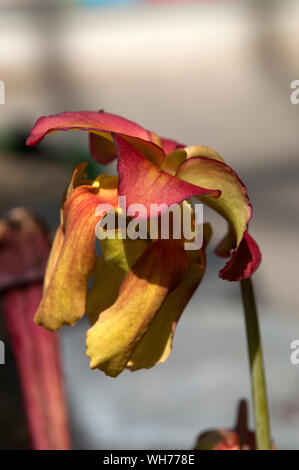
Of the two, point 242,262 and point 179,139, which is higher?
point 179,139

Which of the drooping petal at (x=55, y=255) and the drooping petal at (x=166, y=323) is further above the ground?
the drooping petal at (x=55, y=255)

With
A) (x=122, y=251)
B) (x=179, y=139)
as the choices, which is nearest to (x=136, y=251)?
(x=122, y=251)

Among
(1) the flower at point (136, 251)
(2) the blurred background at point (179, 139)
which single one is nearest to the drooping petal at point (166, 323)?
(1) the flower at point (136, 251)

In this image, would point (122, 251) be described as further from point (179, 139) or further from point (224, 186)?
point (179, 139)

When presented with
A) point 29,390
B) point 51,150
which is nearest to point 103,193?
point 29,390

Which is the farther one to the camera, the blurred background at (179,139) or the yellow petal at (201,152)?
the blurred background at (179,139)

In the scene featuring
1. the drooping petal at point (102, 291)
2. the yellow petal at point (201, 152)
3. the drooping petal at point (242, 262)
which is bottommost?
the drooping petal at point (102, 291)

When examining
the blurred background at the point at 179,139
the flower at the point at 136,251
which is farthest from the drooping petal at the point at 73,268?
the blurred background at the point at 179,139

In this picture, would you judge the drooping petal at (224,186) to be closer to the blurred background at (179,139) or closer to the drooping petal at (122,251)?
the drooping petal at (122,251)
